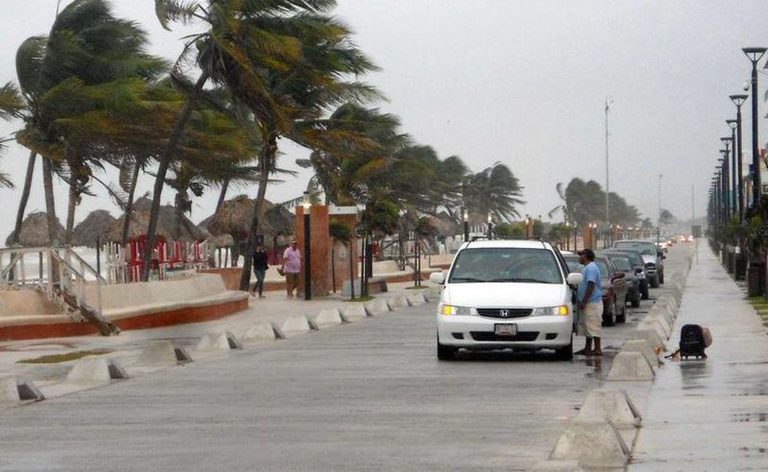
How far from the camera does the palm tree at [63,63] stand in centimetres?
3722

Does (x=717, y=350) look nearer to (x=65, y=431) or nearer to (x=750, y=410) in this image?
(x=750, y=410)

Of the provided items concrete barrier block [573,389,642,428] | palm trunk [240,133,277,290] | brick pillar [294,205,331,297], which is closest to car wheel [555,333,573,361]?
concrete barrier block [573,389,642,428]

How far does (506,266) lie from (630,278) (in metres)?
18.8

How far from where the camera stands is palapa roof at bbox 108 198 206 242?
6034 cm

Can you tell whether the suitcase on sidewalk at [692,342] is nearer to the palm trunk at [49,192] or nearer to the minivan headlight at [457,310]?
the minivan headlight at [457,310]

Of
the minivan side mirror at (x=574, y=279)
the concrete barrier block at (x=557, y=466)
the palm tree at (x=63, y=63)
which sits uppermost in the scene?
the palm tree at (x=63, y=63)

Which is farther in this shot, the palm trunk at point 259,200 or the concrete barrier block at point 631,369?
the palm trunk at point 259,200

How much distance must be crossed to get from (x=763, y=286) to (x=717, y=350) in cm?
2405

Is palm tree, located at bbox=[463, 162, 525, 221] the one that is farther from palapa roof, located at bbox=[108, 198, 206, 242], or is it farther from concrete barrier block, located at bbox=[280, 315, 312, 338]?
concrete barrier block, located at bbox=[280, 315, 312, 338]

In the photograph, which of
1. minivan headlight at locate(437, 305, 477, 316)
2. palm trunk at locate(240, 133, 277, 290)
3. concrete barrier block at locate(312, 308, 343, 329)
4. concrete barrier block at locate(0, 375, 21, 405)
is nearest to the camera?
concrete barrier block at locate(0, 375, 21, 405)

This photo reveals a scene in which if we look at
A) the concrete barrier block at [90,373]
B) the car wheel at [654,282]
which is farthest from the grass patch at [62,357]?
the car wheel at [654,282]

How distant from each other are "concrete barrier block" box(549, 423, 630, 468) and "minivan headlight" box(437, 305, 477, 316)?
11.1 m

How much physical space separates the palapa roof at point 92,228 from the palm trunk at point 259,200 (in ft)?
67.7

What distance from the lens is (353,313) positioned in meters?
40.6
